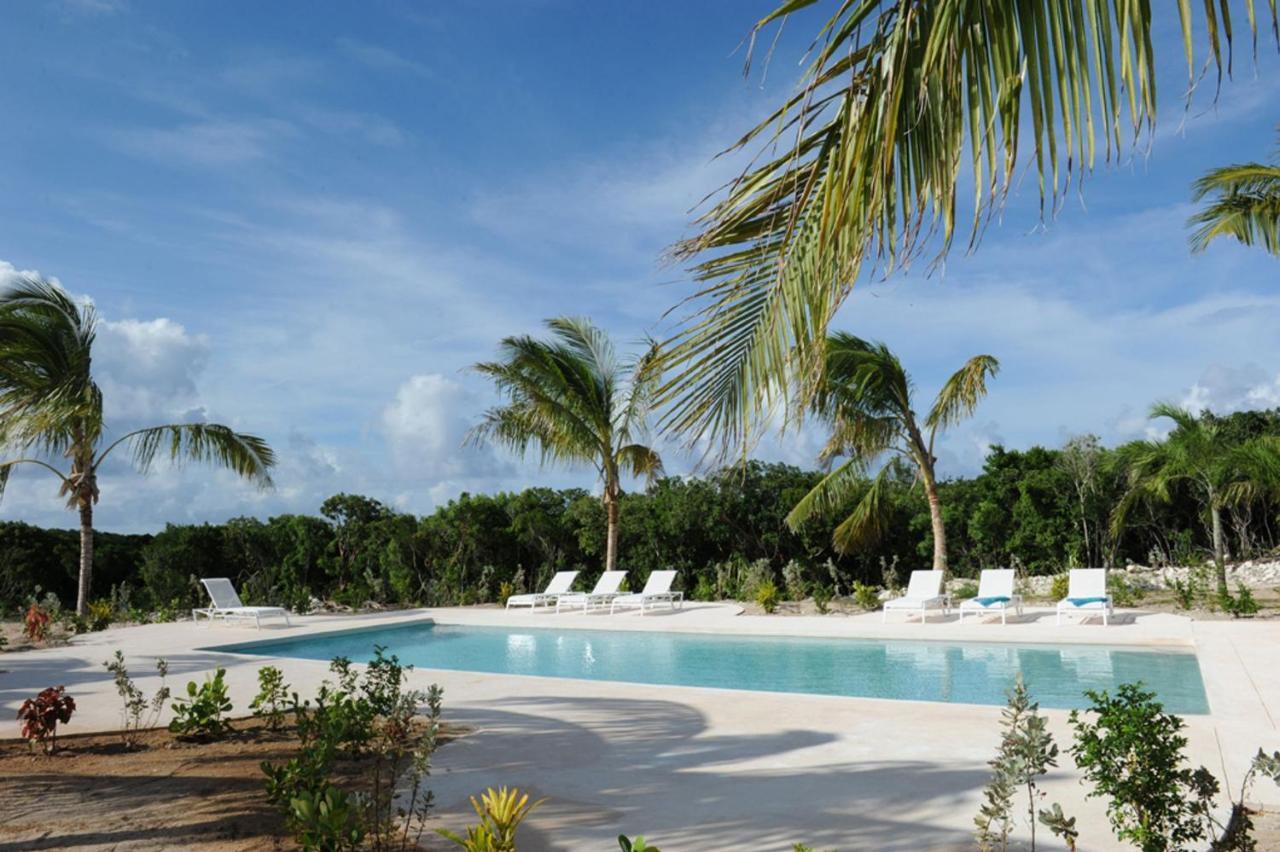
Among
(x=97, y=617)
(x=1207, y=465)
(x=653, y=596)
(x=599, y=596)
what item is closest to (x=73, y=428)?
(x=97, y=617)

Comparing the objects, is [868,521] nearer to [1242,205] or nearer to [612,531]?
[612,531]

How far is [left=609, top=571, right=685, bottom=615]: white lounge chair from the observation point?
15.4 meters

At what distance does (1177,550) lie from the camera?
49.6ft

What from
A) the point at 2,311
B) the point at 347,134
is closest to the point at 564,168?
the point at 347,134

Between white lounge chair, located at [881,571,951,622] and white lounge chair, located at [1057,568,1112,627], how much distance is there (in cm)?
168

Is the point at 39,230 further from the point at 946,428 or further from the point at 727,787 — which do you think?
the point at 946,428

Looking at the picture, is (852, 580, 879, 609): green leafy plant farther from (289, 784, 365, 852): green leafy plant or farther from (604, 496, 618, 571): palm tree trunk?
(289, 784, 365, 852): green leafy plant

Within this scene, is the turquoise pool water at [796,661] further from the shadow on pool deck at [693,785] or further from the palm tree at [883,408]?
the palm tree at [883,408]

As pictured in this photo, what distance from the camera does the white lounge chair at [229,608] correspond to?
14.0m

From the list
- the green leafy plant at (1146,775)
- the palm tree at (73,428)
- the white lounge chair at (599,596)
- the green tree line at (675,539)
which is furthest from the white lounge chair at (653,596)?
the green leafy plant at (1146,775)

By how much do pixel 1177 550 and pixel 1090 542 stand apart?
130 cm

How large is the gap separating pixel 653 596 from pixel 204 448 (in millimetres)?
7958

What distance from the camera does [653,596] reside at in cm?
1542

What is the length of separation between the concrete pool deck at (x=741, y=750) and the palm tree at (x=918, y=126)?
7.70 feet
